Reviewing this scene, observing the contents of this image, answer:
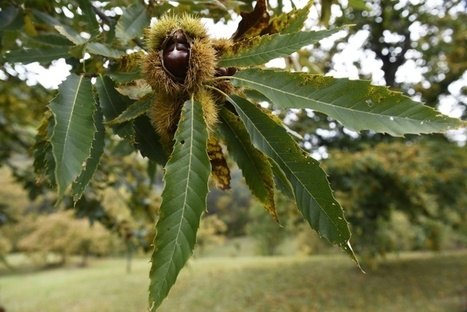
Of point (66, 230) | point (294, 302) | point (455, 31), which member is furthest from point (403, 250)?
point (66, 230)

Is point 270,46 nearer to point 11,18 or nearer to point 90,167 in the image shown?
point 90,167

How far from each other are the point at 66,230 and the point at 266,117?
19.3m

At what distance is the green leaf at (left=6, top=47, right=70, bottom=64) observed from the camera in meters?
0.95

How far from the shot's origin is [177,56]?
2.36 feet

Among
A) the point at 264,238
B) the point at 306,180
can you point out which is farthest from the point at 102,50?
the point at 264,238

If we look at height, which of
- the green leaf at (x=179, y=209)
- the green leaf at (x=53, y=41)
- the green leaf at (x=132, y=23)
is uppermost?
the green leaf at (x=132, y=23)

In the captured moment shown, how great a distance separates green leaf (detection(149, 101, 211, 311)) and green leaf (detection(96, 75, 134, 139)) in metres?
0.23

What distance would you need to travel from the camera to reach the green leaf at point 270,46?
684 millimetres

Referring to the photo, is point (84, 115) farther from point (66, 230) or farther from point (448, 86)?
point (66, 230)

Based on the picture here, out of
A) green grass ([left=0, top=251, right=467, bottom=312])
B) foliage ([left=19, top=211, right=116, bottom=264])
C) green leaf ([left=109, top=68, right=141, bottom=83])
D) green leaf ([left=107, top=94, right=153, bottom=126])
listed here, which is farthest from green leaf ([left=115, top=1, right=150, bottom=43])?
foliage ([left=19, top=211, right=116, bottom=264])

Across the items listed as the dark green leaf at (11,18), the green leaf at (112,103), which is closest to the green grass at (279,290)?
the dark green leaf at (11,18)

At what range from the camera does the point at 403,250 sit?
19125 millimetres

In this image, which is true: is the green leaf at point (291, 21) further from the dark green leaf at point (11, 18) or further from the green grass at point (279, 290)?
the green grass at point (279, 290)

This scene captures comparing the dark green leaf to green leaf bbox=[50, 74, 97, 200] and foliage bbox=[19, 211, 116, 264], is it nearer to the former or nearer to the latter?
green leaf bbox=[50, 74, 97, 200]
